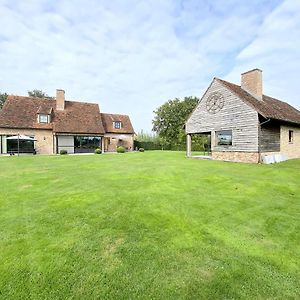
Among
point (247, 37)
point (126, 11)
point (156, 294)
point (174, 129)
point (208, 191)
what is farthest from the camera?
point (174, 129)

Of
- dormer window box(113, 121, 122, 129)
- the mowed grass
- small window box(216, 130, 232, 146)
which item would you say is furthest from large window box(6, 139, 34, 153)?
the mowed grass

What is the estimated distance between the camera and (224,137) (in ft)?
63.2

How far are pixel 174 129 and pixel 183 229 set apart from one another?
45.7m

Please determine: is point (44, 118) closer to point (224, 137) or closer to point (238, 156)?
point (224, 137)

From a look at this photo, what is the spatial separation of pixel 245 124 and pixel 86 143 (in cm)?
2295

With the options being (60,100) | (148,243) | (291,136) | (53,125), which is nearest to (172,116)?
(60,100)

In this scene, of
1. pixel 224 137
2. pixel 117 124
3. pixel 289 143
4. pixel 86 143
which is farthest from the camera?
pixel 117 124

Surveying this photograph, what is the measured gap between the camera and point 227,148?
19.0 meters

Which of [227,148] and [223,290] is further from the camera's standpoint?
[227,148]

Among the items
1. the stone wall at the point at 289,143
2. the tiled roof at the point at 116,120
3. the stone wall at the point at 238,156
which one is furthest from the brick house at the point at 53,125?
the stone wall at the point at 289,143

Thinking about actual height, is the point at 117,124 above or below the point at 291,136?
above

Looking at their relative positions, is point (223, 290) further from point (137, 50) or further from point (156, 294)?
point (137, 50)

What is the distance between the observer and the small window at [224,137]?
1883 cm

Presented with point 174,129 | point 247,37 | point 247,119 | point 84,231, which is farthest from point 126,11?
point 174,129
